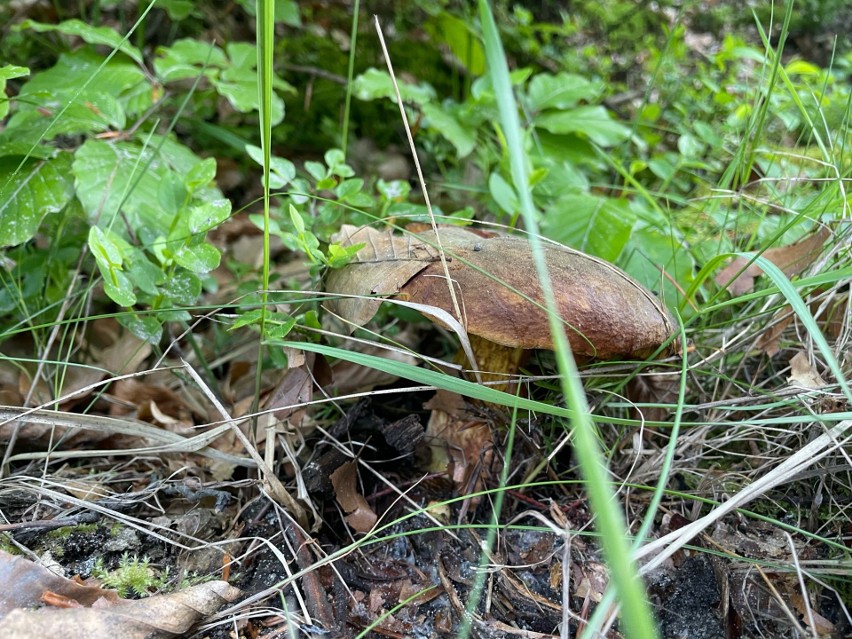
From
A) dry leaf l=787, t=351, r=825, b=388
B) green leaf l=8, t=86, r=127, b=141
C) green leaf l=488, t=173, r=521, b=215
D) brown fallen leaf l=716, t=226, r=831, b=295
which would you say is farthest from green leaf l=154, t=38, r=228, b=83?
dry leaf l=787, t=351, r=825, b=388

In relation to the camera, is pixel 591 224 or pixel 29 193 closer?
pixel 29 193

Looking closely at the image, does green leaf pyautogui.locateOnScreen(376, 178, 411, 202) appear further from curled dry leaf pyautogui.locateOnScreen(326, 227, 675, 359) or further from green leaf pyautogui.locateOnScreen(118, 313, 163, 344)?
green leaf pyautogui.locateOnScreen(118, 313, 163, 344)

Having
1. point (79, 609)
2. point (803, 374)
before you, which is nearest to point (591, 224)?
point (803, 374)

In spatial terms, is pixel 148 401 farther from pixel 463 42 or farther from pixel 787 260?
pixel 463 42

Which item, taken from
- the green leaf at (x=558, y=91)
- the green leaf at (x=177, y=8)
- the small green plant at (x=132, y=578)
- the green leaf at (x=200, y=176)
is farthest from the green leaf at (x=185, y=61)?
the small green plant at (x=132, y=578)

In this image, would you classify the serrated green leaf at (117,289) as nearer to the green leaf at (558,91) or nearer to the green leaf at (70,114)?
the green leaf at (70,114)

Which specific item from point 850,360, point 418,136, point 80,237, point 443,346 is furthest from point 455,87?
point 850,360

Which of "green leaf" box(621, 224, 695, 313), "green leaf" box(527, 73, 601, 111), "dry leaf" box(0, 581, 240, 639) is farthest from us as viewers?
"green leaf" box(527, 73, 601, 111)
